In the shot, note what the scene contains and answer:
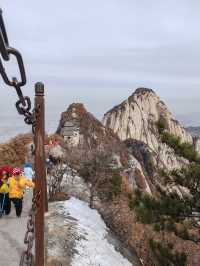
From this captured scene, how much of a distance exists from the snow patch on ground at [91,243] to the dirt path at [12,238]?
1227 millimetres

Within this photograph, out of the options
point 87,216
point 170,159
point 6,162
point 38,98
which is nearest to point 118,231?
point 87,216

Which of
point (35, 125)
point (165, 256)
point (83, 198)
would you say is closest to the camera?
point (35, 125)

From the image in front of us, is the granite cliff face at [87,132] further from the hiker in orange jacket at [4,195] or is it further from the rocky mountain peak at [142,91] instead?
the rocky mountain peak at [142,91]

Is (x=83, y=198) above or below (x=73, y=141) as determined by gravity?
below

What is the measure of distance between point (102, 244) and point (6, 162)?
941 centimetres

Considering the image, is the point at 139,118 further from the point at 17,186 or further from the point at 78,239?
the point at 78,239

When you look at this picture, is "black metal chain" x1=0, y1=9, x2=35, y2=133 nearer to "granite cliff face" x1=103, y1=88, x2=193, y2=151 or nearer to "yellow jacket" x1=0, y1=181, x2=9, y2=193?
"yellow jacket" x1=0, y1=181, x2=9, y2=193

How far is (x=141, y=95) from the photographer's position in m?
44.8

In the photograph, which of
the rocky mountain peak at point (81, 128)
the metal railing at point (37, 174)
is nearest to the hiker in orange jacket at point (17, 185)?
the metal railing at point (37, 174)

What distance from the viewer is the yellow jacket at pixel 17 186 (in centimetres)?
1264

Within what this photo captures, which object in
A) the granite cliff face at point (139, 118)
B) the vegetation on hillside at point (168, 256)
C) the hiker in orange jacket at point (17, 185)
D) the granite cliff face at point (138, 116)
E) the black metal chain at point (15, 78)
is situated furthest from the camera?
the granite cliff face at point (138, 116)

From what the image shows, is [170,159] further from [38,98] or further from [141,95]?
[38,98]

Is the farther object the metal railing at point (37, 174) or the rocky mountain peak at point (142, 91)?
the rocky mountain peak at point (142, 91)

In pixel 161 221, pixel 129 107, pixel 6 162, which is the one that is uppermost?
pixel 129 107
